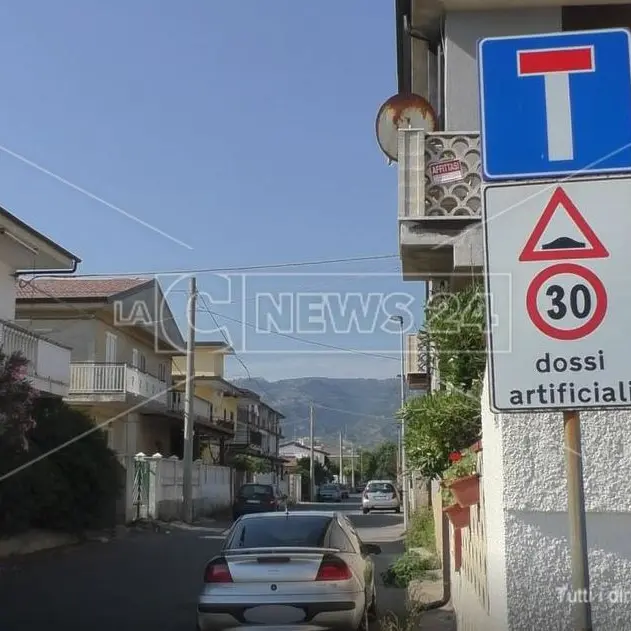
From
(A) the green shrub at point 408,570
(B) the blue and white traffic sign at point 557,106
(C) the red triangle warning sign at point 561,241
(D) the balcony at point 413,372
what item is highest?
(D) the balcony at point 413,372

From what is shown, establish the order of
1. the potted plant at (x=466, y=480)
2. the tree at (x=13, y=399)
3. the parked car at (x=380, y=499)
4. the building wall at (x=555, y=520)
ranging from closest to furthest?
the building wall at (x=555, y=520), the potted plant at (x=466, y=480), the tree at (x=13, y=399), the parked car at (x=380, y=499)

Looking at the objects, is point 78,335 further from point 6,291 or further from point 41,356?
point 6,291

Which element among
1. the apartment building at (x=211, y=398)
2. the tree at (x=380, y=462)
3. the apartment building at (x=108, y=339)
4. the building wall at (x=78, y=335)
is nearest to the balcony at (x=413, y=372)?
the apartment building at (x=108, y=339)

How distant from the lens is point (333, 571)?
880 centimetres

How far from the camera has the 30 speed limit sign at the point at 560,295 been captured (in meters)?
2.81

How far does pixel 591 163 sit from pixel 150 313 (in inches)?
1314

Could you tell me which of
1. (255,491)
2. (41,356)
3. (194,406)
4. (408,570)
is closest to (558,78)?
(408,570)

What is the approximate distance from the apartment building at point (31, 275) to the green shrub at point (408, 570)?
30.1 ft

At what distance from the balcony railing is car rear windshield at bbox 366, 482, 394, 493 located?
120ft

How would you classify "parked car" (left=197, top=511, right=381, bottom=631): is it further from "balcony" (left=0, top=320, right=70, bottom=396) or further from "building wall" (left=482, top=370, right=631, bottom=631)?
"balcony" (left=0, top=320, right=70, bottom=396)

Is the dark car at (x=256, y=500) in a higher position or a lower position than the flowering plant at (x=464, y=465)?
lower

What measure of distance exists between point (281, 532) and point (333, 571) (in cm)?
101

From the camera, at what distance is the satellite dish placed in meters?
11.0

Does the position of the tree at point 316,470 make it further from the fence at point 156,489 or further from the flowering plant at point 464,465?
the flowering plant at point 464,465
